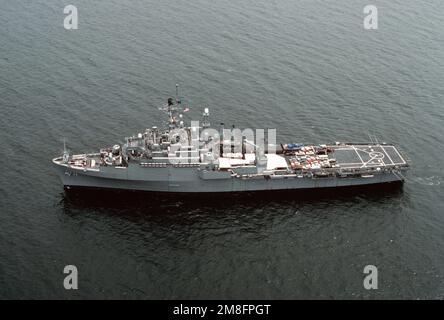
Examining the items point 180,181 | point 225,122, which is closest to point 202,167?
point 180,181

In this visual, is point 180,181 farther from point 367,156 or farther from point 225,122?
point 367,156

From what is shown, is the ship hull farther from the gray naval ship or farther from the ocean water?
the ocean water

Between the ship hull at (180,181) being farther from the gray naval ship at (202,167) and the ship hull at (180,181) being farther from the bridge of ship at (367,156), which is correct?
the bridge of ship at (367,156)

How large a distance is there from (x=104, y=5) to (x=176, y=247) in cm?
9223

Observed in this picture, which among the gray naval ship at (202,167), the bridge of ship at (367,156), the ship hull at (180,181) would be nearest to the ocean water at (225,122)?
the ship hull at (180,181)

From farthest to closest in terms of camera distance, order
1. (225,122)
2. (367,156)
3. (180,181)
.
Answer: (225,122) → (367,156) → (180,181)

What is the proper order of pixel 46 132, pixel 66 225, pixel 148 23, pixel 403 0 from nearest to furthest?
pixel 66 225
pixel 46 132
pixel 148 23
pixel 403 0

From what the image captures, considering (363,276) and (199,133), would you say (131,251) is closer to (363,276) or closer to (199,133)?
(199,133)

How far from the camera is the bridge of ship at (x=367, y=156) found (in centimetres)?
9103

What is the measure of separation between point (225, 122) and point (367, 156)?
2810 centimetres

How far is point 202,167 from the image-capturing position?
8594 cm

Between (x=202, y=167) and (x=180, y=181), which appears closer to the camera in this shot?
(x=202, y=167)

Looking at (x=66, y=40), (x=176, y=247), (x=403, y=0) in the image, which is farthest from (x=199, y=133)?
(x=403, y=0)
